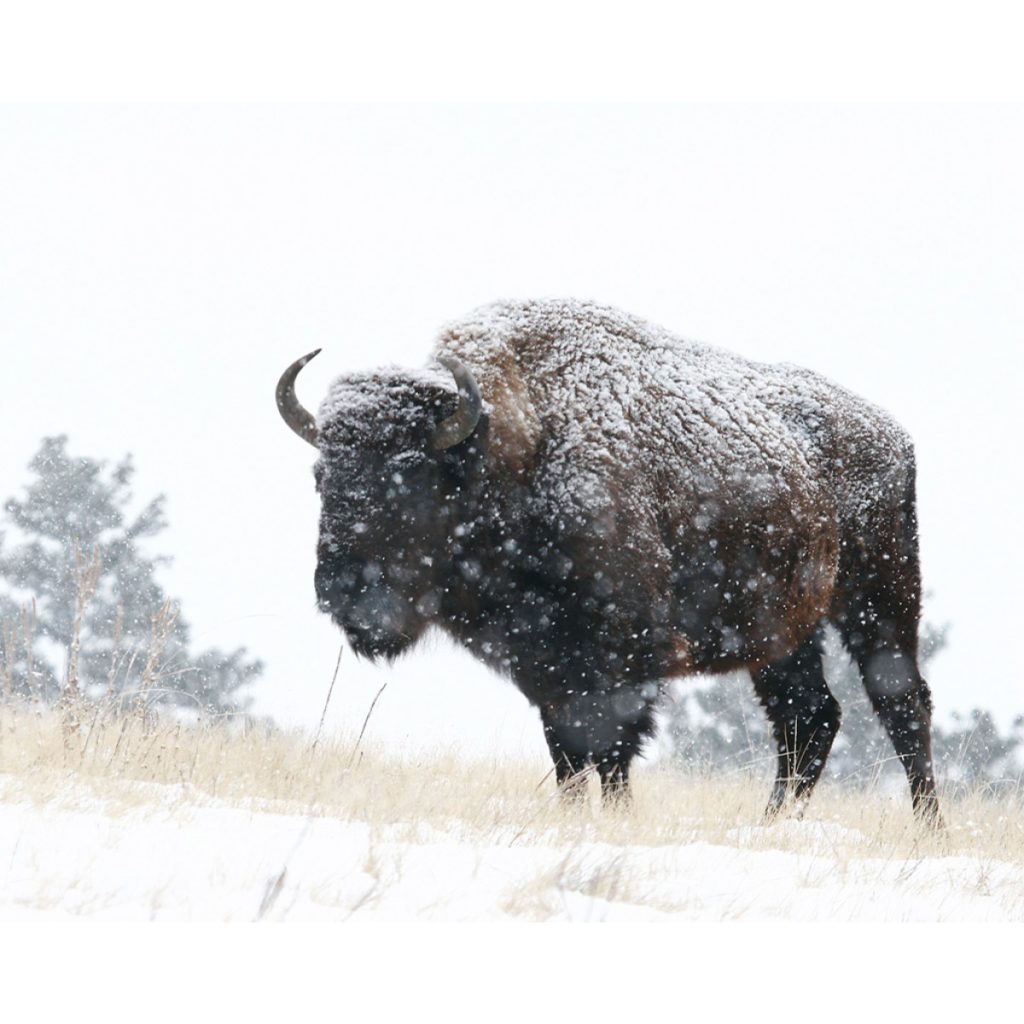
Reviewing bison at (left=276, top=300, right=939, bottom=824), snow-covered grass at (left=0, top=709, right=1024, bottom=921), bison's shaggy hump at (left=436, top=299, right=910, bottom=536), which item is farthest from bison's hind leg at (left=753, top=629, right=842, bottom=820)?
snow-covered grass at (left=0, top=709, right=1024, bottom=921)

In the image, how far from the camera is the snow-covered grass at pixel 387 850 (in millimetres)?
2275

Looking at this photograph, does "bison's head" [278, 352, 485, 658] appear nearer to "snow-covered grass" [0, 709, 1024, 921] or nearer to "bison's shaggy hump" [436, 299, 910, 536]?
"bison's shaggy hump" [436, 299, 910, 536]

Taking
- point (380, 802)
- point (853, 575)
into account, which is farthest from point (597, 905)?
point (853, 575)

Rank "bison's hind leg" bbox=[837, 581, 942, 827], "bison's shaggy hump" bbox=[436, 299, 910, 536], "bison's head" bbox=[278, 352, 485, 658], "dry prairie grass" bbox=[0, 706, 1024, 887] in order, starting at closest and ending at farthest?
"dry prairie grass" bbox=[0, 706, 1024, 887], "bison's head" bbox=[278, 352, 485, 658], "bison's shaggy hump" bbox=[436, 299, 910, 536], "bison's hind leg" bbox=[837, 581, 942, 827]

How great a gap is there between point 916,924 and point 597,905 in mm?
807

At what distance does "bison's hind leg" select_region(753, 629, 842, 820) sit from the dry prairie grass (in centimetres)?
69

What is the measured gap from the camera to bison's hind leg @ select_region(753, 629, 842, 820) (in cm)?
686

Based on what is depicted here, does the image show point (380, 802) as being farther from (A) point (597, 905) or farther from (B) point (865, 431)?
(B) point (865, 431)

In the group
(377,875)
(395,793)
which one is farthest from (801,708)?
(377,875)

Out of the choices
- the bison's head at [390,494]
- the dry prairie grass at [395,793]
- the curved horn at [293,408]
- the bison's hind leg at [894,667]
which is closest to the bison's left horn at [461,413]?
the bison's head at [390,494]

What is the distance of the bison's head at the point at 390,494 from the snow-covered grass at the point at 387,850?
0.68 metres

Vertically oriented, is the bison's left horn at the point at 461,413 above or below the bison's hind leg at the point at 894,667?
above

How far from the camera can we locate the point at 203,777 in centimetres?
402

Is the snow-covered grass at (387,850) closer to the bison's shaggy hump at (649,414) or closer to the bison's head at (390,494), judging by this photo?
the bison's head at (390,494)
